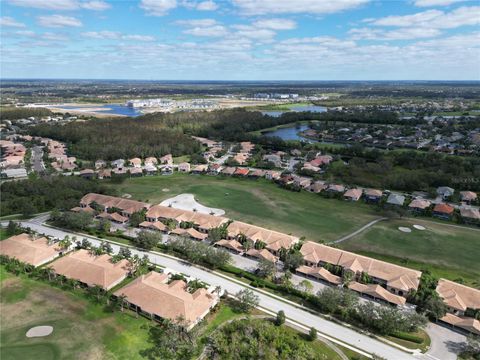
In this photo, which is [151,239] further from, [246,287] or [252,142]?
[252,142]

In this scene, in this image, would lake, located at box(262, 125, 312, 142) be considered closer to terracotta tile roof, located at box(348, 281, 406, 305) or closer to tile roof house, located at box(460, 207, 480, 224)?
tile roof house, located at box(460, 207, 480, 224)

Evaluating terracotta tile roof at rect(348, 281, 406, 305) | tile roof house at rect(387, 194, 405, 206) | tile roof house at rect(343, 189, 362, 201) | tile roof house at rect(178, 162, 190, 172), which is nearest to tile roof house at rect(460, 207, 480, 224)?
tile roof house at rect(387, 194, 405, 206)

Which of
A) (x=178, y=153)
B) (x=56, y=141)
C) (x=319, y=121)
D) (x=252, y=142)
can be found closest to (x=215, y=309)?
(x=178, y=153)

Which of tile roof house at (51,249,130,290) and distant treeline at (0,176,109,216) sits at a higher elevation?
distant treeline at (0,176,109,216)

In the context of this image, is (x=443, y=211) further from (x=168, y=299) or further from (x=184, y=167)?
(x=184, y=167)

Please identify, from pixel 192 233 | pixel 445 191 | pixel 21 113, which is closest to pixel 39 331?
pixel 192 233

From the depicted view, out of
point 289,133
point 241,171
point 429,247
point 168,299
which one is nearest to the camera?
point 168,299
